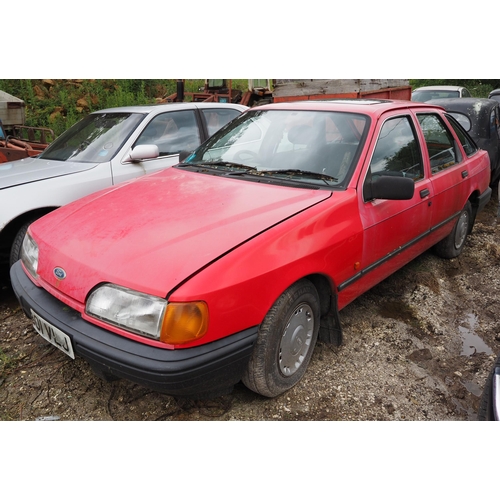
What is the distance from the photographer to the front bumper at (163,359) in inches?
76.9

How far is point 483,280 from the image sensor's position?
4.29 meters

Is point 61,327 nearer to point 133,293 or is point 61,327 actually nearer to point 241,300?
point 133,293

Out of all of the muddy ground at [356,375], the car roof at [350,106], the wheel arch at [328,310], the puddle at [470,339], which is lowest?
the puddle at [470,339]

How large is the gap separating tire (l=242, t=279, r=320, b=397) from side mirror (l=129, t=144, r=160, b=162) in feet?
7.66

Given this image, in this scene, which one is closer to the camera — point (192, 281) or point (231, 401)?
point (192, 281)

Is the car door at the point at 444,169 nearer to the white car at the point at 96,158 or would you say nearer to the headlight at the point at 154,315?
the white car at the point at 96,158

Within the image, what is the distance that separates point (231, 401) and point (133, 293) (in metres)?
0.99

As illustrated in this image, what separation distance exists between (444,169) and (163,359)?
313cm

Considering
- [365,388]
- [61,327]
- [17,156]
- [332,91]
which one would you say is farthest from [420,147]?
[332,91]

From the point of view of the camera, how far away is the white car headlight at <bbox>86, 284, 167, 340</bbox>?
197 centimetres

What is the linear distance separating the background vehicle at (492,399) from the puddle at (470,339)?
1331 millimetres

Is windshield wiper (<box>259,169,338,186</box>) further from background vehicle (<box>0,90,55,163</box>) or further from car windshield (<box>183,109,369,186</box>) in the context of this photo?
background vehicle (<box>0,90,55,163</box>)

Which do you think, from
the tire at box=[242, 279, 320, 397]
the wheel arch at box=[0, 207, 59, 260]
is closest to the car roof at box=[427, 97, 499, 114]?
the tire at box=[242, 279, 320, 397]

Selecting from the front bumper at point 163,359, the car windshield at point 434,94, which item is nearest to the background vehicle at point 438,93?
the car windshield at point 434,94
